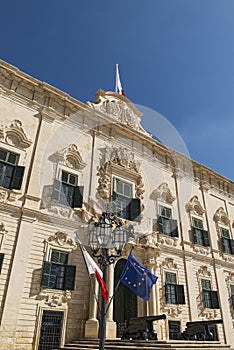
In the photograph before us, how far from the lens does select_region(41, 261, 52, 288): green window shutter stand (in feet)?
34.9

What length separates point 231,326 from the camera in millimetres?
16062

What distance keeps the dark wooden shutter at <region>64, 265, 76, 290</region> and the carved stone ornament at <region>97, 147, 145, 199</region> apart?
403 centimetres

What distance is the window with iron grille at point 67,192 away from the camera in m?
12.8

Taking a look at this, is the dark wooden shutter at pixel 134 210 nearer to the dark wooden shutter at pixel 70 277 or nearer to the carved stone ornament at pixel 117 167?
the carved stone ornament at pixel 117 167

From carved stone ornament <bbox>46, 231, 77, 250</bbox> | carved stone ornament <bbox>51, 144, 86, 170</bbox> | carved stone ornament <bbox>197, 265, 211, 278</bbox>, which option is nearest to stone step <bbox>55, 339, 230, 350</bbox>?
carved stone ornament <bbox>46, 231, 77, 250</bbox>

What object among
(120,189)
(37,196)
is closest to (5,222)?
(37,196)

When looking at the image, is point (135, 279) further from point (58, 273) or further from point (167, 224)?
point (167, 224)

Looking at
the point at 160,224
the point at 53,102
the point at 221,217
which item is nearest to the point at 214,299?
the point at 160,224

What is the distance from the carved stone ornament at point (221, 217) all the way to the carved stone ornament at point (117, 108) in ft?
25.6

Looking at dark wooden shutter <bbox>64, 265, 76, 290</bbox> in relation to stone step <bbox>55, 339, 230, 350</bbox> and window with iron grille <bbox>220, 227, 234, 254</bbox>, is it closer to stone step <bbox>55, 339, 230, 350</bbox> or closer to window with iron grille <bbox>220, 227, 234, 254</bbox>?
stone step <bbox>55, 339, 230, 350</bbox>

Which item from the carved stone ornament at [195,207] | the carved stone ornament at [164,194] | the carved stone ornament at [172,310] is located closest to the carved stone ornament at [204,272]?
the carved stone ornament at [172,310]

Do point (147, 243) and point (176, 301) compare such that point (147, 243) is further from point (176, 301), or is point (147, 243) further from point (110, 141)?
point (110, 141)

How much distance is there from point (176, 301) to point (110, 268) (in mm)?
4450

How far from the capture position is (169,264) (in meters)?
15.2
